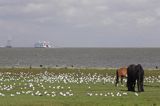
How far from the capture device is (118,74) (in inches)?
1859

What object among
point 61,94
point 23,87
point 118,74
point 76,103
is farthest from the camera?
point 118,74

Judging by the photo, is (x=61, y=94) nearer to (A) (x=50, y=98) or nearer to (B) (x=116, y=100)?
(A) (x=50, y=98)

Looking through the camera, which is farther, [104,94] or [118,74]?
[118,74]

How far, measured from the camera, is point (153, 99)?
33.1 metres

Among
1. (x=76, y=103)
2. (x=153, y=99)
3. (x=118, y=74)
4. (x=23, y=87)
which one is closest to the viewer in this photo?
(x=76, y=103)

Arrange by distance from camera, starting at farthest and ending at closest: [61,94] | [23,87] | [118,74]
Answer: [118,74], [23,87], [61,94]

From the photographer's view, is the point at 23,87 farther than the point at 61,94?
Yes

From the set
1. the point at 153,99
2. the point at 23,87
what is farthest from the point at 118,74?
the point at 153,99

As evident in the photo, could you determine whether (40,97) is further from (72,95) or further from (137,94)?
(137,94)

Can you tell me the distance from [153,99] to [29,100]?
818cm

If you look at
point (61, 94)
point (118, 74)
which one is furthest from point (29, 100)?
point (118, 74)

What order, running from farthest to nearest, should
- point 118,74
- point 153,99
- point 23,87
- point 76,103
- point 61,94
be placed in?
point 118,74 → point 23,87 → point 61,94 → point 153,99 → point 76,103

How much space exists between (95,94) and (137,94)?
3.06 m

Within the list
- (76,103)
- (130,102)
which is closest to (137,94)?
(130,102)
